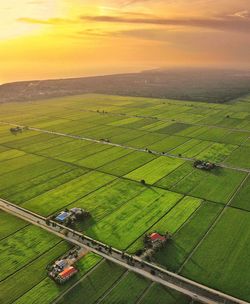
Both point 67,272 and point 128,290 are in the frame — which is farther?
point 67,272

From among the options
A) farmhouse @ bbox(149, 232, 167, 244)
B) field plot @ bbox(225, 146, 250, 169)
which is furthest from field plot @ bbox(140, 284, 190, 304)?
field plot @ bbox(225, 146, 250, 169)

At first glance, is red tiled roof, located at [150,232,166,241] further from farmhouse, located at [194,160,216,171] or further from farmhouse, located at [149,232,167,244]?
farmhouse, located at [194,160,216,171]

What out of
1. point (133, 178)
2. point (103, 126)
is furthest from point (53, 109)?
point (133, 178)

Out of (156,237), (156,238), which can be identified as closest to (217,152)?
(156,237)

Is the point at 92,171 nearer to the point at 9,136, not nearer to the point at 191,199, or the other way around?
the point at 191,199

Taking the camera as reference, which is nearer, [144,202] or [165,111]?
[144,202]

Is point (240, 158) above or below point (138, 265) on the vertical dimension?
below

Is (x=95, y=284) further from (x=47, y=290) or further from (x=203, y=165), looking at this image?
(x=203, y=165)
